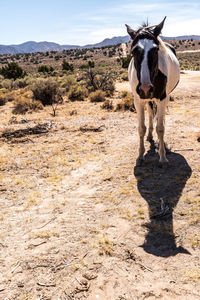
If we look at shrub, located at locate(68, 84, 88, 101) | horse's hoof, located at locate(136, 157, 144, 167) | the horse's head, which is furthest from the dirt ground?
shrub, located at locate(68, 84, 88, 101)

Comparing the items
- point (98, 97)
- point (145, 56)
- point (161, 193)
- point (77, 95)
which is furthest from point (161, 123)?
point (77, 95)

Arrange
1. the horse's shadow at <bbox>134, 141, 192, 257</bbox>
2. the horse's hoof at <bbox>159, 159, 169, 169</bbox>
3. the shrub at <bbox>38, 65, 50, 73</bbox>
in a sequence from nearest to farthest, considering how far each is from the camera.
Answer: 1. the horse's shadow at <bbox>134, 141, 192, 257</bbox>
2. the horse's hoof at <bbox>159, 159, 169, 169</bbox>
3. the shrub at <bbox>38, 65, 50, 73</bbox>

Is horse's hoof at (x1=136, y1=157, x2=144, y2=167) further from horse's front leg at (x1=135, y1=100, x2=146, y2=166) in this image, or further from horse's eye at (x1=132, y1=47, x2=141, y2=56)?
horse's eye at (x1=132, y1=47, x2=141, y2=56)

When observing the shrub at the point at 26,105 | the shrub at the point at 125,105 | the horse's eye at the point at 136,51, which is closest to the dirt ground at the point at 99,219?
the horse's eye at the point at 136,51

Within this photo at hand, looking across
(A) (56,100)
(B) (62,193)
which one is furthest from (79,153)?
(A) (56,100)

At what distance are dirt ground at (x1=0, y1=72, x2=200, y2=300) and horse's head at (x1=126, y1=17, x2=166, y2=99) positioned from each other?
6.81ft

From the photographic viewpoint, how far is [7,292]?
9.46 ft

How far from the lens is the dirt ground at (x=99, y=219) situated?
293 cm

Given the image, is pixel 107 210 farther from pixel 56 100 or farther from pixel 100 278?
pixel 56 100

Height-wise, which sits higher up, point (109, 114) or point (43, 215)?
point (109, 114)

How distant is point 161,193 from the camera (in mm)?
4738

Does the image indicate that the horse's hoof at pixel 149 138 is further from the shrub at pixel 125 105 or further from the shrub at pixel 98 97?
the shrub at pixel 98 97

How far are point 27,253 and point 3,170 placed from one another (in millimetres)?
3225

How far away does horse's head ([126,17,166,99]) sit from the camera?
3743 mm
